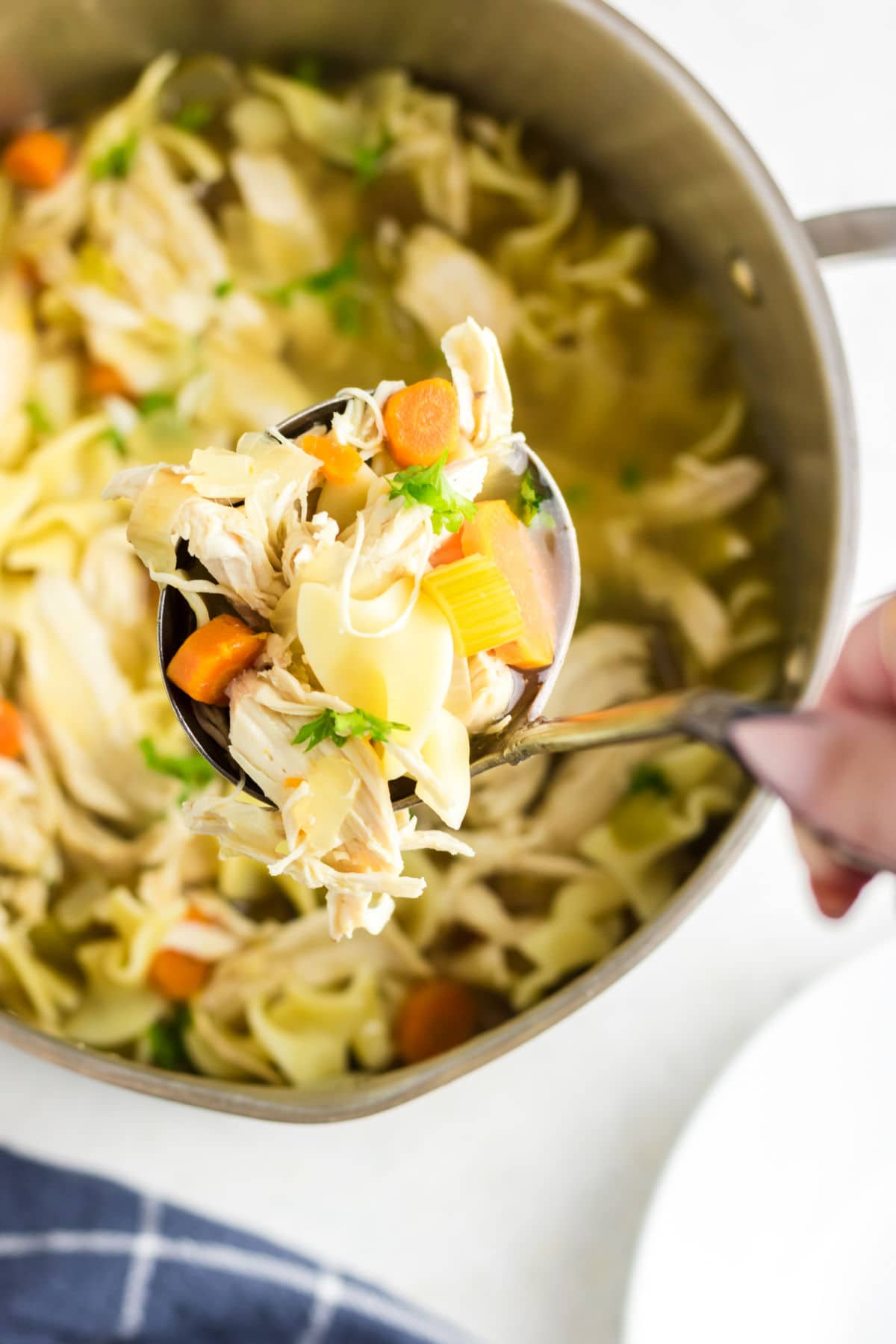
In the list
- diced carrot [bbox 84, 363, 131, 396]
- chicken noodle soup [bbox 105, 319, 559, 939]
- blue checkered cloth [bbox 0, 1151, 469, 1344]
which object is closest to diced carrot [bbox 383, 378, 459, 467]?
chicken noodle soup [bbox 105, 319, 559, 939]

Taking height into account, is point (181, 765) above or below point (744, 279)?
below

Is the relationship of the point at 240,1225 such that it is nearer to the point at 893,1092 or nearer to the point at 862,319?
the point at 893,1092

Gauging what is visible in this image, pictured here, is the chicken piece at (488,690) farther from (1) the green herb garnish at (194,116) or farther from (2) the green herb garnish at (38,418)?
(1) the green herb garnish at (194,116)

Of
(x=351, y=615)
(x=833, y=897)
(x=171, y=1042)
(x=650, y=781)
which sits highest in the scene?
(x=351, y=615)

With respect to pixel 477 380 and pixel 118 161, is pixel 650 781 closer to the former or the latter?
pixel 477 380

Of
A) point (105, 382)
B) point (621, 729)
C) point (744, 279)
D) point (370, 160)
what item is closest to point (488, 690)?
point (621, 729)

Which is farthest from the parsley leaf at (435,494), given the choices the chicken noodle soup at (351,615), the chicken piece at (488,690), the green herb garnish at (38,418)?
the green herb garnish at (38,418)

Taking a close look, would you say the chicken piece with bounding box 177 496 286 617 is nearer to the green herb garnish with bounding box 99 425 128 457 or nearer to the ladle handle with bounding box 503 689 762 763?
the ladle handle with bounding box 503 689 762 763
